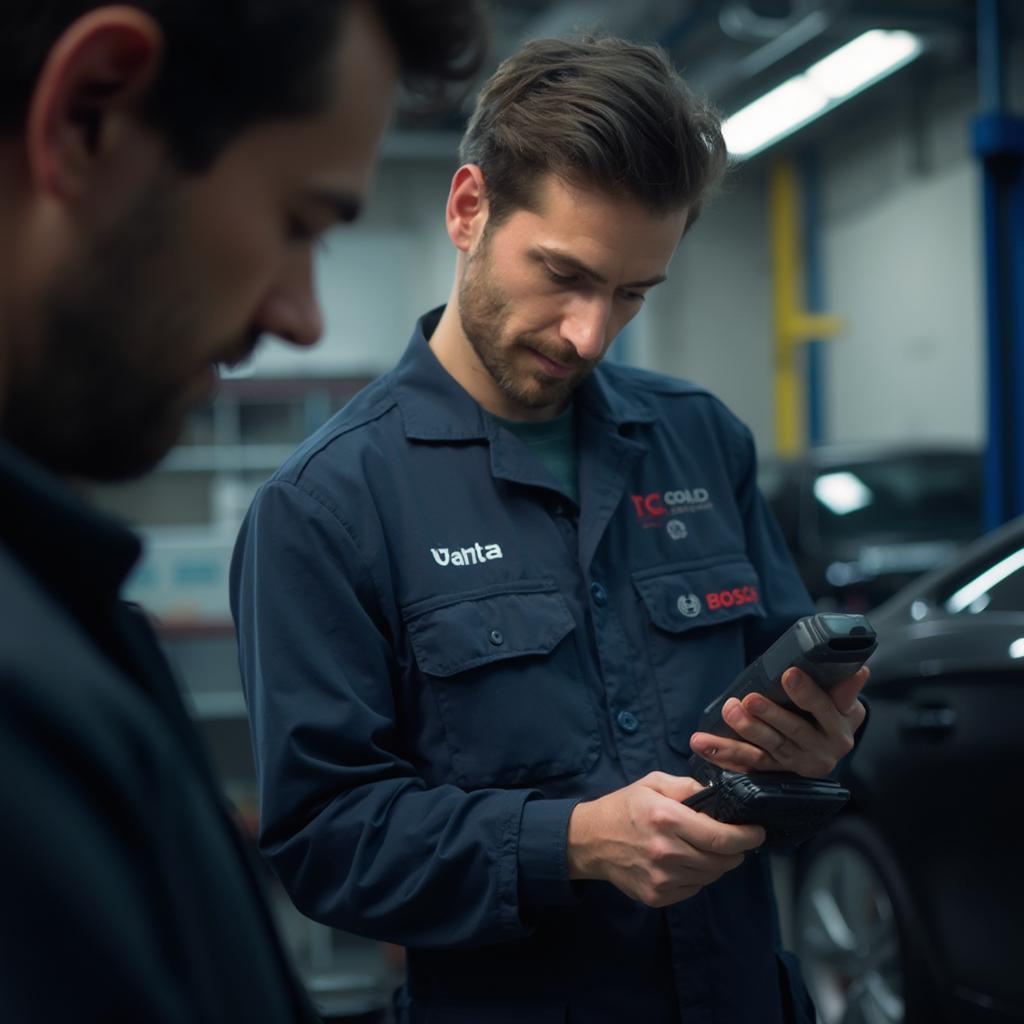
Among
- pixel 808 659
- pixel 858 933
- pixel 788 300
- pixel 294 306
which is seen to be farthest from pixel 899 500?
pixel 294 306

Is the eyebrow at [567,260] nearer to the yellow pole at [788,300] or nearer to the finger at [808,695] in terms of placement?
the finger at [808,695]

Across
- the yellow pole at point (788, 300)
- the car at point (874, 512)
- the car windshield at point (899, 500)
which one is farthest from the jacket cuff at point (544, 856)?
the yellow pole at point (788, 300)

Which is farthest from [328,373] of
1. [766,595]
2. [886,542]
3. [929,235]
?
[766,595]

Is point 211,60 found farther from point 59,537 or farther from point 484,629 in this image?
point 484,629

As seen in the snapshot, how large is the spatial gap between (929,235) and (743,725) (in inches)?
340

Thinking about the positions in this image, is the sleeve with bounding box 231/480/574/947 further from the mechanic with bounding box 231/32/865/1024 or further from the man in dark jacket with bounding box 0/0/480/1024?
the man in dark jacket with bounding box 0/0/480/1024

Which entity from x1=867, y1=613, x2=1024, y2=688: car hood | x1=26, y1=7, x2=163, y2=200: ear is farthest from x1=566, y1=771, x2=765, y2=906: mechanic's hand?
x1=867, y1=613, x2=1024, y2=688: car hood

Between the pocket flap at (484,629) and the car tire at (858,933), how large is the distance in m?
1.55

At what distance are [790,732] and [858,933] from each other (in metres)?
1.76

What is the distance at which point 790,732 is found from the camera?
1.24 meters

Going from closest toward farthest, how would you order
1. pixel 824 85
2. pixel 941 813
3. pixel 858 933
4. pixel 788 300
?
1. pixel 941 813
2. pixel 858 933
3. pixel 824 85
4. pixel 788 300

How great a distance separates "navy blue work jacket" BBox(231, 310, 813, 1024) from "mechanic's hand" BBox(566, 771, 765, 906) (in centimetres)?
3

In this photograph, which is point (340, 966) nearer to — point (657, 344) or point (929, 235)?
point (929, 235)

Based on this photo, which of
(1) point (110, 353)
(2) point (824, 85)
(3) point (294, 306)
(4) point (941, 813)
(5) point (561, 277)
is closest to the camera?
(1) point (110, 353)
